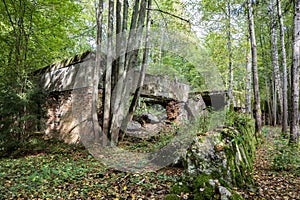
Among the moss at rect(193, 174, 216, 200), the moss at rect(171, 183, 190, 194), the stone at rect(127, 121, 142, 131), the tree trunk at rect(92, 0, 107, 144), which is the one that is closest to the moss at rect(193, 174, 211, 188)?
the moss at rect(193, 174, 216, 200)

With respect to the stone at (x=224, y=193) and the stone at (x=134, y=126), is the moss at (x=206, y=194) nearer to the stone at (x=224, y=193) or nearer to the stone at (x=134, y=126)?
the stone at (x=224, y=193)

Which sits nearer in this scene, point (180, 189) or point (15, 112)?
point (180, 189)

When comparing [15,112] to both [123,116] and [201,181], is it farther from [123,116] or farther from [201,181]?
[201,181]

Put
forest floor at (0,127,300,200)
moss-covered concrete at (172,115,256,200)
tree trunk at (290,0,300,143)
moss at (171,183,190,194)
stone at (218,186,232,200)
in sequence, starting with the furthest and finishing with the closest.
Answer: tree trunk at (290,0,300,143)
forest floor at (0,127,300,200)
moss at (171,183,190,194)
moss-covered concrete at (172,115,256,200)
stone at (218,186,232,200)

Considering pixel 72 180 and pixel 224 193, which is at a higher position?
pixel 224 193

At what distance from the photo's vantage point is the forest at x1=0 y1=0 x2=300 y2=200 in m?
Answer: 3.15

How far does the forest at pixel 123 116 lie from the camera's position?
315 centimetres

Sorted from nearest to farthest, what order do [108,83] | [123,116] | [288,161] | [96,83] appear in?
1. [288,161]
2. [96,83]
3. [108,83]
4. [123,116]

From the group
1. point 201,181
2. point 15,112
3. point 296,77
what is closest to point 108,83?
point 15,112

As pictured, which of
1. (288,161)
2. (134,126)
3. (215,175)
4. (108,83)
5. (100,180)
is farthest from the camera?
(134,126)

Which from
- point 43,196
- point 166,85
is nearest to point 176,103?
point 166,85

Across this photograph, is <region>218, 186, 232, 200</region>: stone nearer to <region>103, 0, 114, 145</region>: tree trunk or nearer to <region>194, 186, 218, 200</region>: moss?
<region>194, 186, 218, 200</region>: moss

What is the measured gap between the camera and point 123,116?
5.98m

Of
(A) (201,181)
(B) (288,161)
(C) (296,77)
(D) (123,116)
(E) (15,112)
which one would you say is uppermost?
Result: (C) (296,77)
